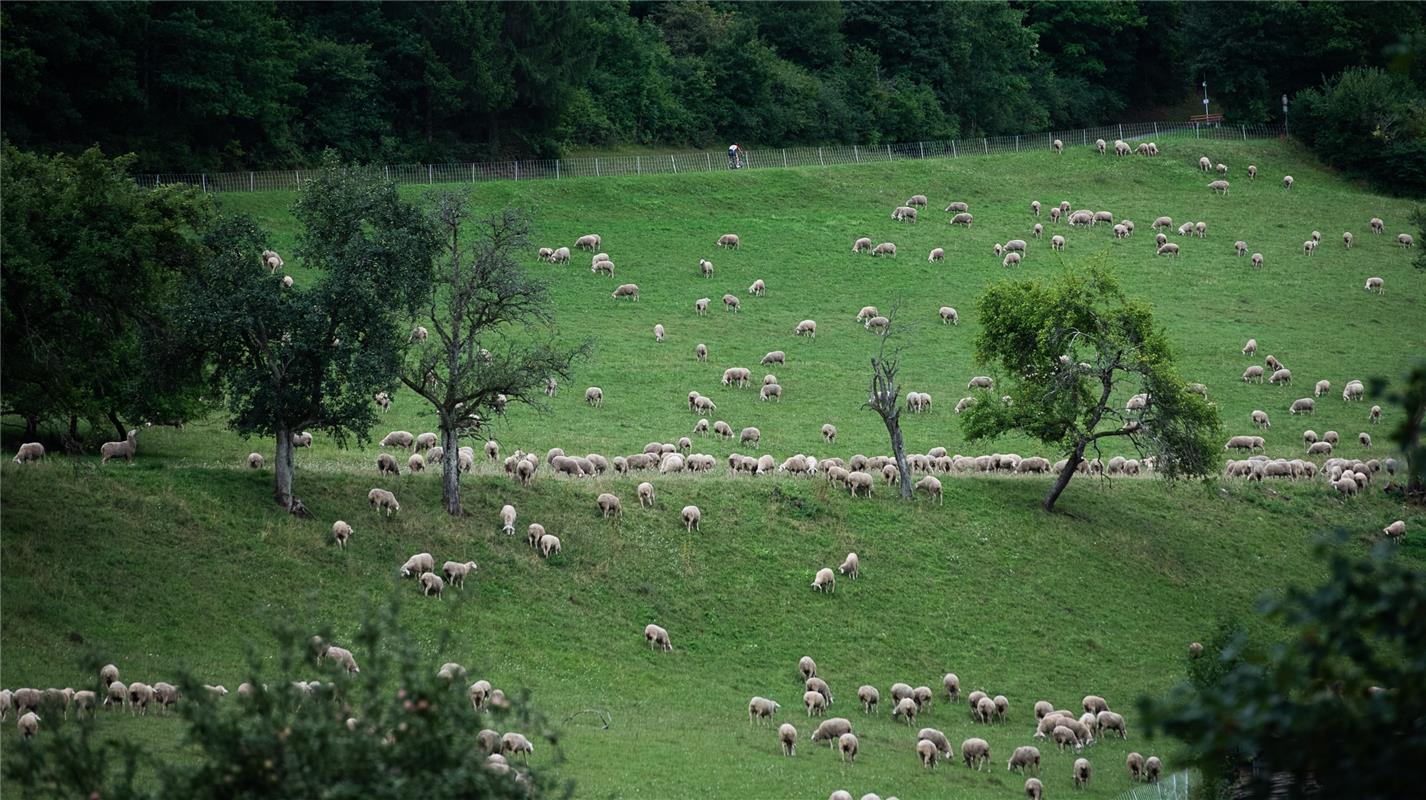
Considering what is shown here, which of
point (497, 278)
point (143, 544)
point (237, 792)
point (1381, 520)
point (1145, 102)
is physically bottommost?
point (1381, 520)

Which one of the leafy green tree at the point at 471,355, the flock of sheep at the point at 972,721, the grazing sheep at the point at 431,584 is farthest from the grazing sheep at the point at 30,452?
the flock of sheep at the point at 972,721

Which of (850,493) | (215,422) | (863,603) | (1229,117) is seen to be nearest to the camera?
(863,603)

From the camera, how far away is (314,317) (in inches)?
1585

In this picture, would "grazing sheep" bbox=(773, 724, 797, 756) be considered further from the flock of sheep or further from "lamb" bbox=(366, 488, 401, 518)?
"lamb" bbox=(366, 488, 401, 518)

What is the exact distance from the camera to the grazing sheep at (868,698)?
122ft

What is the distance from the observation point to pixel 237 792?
14859 millimetres

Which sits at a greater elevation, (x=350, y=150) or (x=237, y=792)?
(x=350, y=150)

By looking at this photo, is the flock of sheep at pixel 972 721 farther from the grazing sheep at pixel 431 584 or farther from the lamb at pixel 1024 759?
the grazing sheep at pixel 431 584

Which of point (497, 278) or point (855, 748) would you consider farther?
point (497, 278)

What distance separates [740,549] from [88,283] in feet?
59.1

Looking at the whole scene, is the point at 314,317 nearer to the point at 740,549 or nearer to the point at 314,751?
the point at 740,549

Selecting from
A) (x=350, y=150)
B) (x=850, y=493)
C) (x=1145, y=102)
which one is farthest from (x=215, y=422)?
(x=1145, y=102)

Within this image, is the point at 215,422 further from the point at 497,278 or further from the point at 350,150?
the point at 350,150

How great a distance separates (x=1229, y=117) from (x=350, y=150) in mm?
57747
